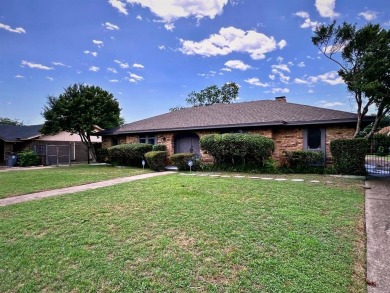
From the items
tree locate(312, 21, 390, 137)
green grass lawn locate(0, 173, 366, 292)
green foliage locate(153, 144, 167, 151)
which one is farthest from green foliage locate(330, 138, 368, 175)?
green foliage locate(153, 144, 167, 151)

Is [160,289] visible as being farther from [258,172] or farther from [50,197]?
[258,172]

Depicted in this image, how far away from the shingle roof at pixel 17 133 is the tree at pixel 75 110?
390 cm

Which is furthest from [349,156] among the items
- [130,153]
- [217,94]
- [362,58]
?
[217,94]

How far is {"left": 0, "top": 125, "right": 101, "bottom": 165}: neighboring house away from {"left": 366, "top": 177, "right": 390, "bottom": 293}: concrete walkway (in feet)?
62.9

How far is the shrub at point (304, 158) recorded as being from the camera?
10.9m

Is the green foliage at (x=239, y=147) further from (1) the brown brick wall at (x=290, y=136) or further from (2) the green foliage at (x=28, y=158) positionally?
(2) the green foliage at (x=28, y=158)

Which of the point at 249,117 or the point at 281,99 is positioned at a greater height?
the point at 281,99

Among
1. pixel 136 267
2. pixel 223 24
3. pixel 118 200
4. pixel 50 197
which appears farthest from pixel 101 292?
pixel 223 24

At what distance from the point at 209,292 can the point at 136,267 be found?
0.98 metres

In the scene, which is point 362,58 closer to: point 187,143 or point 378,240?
point 378,240

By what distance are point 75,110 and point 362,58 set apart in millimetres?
17158

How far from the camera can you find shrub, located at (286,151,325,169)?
10.9 meters

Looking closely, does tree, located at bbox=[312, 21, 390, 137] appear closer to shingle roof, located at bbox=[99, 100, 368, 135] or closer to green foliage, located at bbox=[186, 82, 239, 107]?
shingle roof, located at bbox=[99, 100, 368, 135]

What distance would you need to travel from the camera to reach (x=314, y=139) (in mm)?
11875
